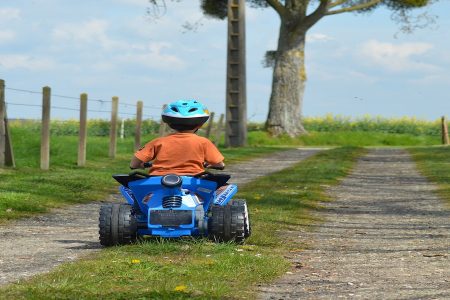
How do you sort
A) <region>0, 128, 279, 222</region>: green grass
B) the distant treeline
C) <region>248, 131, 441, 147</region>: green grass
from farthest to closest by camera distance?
the distant treeline < <region>248, 131, 441, 147</region>: green grass < <region>0, 128, 279, 222</region>: green grass

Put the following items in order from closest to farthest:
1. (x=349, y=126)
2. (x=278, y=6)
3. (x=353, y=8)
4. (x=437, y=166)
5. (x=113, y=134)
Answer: (x=437, y=166)
(x=113, y=134)
(x=278, y=6)
(x=353, y=8)
(x=349, y=126)

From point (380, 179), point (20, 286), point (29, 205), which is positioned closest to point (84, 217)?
point (29, 205)

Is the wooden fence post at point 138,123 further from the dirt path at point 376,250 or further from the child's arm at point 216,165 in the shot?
the child's arm at point 216,165

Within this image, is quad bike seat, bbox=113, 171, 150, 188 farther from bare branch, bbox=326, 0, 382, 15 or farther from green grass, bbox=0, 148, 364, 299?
bare branch, bbox=326, 0, 382, 15

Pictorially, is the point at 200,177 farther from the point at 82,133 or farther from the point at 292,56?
the point at 292,56

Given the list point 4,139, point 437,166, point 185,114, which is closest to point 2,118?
point 4,139

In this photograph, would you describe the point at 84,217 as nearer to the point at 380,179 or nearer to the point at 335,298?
the point at 335,298

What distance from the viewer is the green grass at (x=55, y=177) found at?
1527 centimetres

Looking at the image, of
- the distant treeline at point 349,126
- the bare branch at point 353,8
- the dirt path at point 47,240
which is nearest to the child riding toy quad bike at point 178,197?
the dirt path at point 47,240

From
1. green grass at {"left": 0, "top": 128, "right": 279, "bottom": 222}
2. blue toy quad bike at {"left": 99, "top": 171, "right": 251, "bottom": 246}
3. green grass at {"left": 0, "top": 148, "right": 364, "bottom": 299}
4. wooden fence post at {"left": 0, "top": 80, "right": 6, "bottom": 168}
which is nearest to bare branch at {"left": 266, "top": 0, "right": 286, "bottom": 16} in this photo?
green grass at {"left": 0, "top": 128, "right": 279, "bottom": 222}

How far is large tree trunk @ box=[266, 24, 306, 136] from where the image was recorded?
45.1 meters

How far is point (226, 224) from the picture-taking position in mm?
10266

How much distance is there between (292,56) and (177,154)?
35214mm

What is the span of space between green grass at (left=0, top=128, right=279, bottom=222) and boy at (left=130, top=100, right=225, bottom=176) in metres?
3.98
